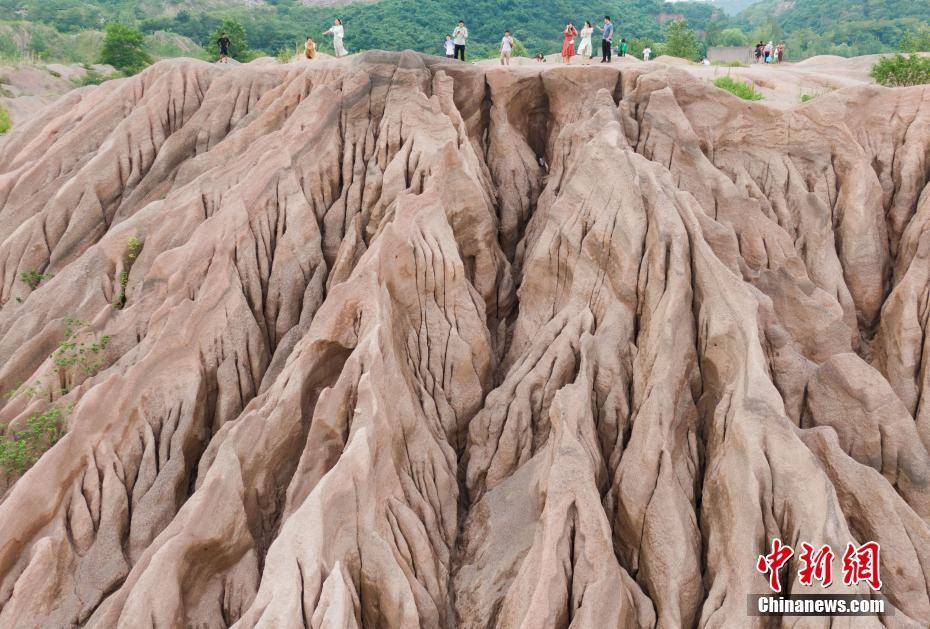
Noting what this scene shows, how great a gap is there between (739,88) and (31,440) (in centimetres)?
1585

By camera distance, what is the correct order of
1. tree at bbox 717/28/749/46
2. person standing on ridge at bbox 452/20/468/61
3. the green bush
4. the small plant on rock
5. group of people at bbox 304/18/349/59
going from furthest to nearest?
tree at bbox 717/28/749/46 → group of people at bbox 304/18/349/59 → person standing on ridge at bbox 452/20/468/61 → the green bush → the small plant on rock

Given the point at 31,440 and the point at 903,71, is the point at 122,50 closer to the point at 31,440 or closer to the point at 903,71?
the point at 31,440

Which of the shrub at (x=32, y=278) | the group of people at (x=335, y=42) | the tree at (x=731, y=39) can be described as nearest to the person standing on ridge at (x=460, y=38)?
the group of people at (x=335, y=42)

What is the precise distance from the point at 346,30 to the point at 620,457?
49.3 m

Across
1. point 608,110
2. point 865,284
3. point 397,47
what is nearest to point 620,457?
point 865,284

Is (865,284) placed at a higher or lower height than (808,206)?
lower

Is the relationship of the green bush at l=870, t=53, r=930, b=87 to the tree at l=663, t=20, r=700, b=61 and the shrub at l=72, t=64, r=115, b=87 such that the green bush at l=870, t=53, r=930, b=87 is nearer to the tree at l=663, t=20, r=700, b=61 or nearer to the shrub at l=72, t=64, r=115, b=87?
the tree at l=663, t=20, r=700, b=61

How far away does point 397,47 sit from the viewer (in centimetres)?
4522

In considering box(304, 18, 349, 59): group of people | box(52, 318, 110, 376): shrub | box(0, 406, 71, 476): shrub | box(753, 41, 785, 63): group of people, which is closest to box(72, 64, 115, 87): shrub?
box(304, 18, 349, 59): group of people

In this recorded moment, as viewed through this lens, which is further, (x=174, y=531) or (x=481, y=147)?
(x=481, y=147)

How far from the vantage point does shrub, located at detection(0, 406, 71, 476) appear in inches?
405

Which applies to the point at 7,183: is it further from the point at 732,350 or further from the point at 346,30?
the point at 346,30

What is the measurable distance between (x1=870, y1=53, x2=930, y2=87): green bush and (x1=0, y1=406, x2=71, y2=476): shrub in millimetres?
18493

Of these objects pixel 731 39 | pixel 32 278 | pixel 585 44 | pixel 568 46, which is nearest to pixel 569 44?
pixel 568 46
